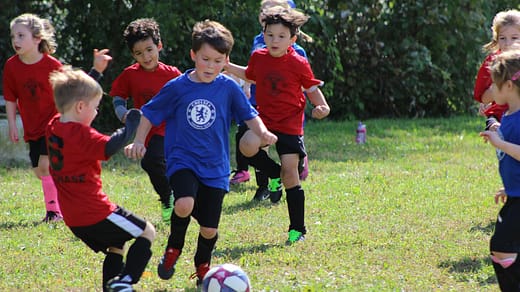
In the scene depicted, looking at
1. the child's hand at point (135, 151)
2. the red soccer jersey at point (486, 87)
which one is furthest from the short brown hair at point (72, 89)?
the red soccer jersey at point (486, 87)

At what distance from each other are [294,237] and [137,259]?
198 centimetres

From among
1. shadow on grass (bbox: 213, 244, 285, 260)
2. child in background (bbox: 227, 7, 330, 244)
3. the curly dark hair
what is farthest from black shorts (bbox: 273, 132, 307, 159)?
A: the curly dark hair

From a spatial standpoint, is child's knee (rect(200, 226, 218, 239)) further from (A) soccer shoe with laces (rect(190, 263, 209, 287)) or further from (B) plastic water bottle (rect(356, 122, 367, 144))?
(B) plastic water bottle (rect(356, 122, 367, 144))

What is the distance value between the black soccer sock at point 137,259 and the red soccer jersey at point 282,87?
6.87ft

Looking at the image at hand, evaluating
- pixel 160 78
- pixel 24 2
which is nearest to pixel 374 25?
pixel 24 2

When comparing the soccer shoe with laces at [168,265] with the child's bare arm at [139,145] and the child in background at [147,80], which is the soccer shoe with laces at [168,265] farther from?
the child in background at [147,80]

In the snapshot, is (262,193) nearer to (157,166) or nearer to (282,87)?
(157,166)

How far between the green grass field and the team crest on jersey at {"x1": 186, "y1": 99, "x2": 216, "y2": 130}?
1.02 metres

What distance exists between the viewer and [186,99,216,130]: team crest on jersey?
210 inches

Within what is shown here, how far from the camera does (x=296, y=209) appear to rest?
6633 mm

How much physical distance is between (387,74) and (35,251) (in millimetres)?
9149

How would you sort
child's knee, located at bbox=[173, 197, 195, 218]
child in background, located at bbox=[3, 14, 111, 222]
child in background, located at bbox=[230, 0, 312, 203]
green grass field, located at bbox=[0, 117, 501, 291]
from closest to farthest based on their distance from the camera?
child's knee, located at bbox=[173, 197, 195, 218] < green grass field, located at bbox=[0, 117, 501, 291] < child in background, located at bbox=[3, 14, 111, 222] < child in background, located at bbox=[230, 0, 312, 203]

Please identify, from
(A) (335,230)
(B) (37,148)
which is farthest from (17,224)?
(A) (335,230)

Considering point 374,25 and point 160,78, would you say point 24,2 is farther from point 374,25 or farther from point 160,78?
point 160,78
